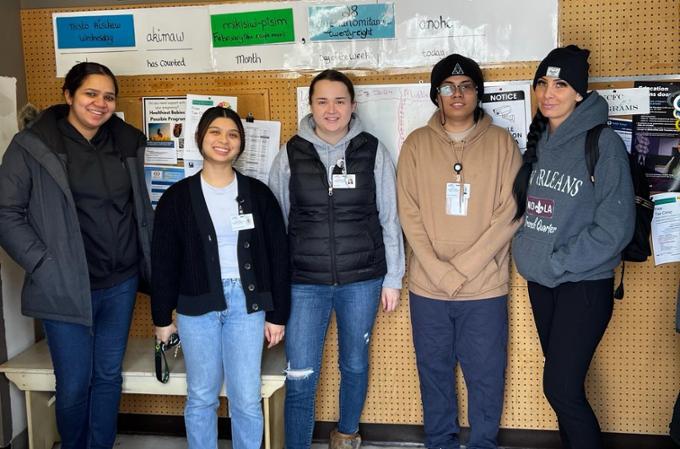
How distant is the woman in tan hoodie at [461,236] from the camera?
2.55m

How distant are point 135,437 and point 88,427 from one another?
0.59 metres

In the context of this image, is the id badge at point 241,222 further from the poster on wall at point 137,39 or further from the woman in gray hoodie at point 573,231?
the woman in gray hoodie at point 573,231

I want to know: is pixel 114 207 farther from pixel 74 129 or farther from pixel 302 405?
pixel 302 405

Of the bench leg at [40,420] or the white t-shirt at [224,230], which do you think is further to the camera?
the bench leg at [40,420]

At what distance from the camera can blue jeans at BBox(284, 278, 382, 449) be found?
263 cm

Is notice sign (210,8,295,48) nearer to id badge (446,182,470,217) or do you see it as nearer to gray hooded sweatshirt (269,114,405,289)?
gray hooded sweatshirt (269,114,405,289)

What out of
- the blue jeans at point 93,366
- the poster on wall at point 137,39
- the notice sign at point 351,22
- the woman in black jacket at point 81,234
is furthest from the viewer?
the poster on wall at point 137,39

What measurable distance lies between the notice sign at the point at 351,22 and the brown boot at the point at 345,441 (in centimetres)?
187

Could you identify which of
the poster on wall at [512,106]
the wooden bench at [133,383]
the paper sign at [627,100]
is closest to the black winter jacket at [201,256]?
the wooden bench at [133,383]

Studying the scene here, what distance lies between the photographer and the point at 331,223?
8.41ft

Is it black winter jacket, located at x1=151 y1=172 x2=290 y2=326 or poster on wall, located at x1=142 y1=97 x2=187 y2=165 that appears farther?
poster on wall, located at x1=142 y1=97 x2=187 y2=165

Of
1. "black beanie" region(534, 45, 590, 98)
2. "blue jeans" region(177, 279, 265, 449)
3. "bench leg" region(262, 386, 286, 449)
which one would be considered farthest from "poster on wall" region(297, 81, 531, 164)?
"bench leg" region(262, 386, 286, 449)

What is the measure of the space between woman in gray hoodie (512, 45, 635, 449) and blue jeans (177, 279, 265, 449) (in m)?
1.13

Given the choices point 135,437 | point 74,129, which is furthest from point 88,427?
point 74,129
